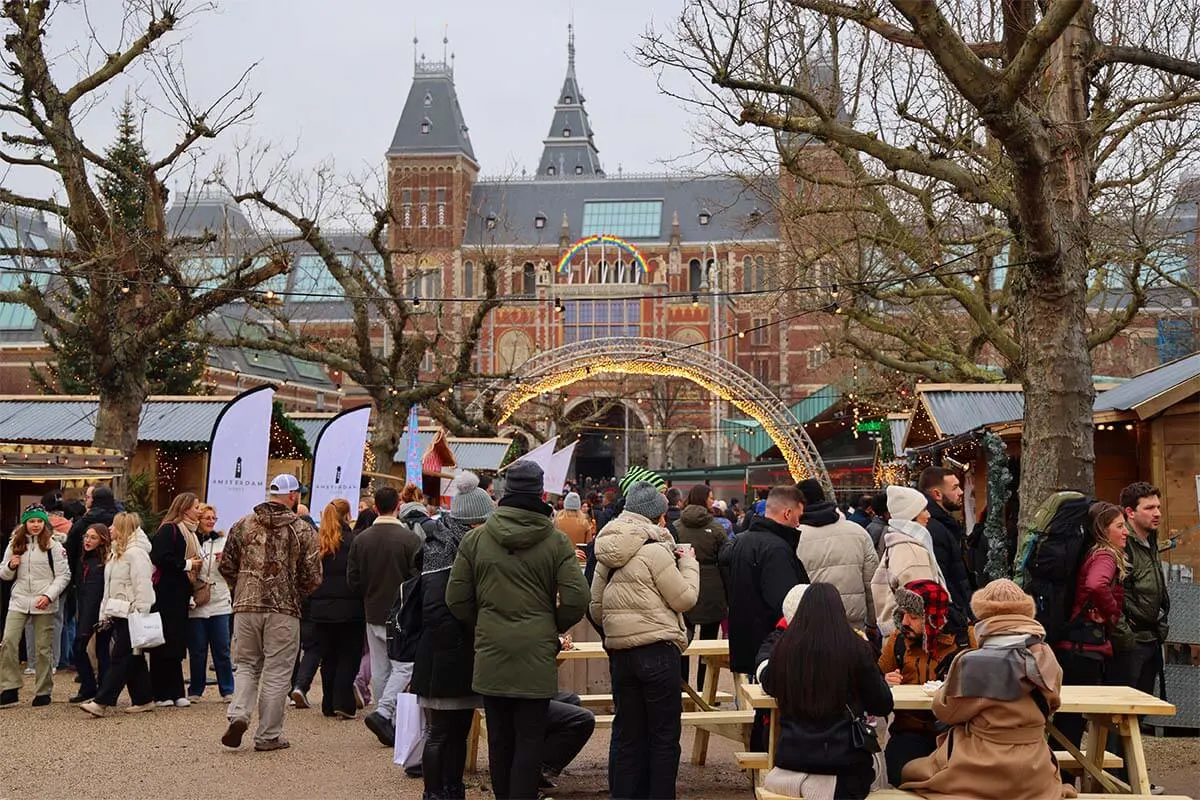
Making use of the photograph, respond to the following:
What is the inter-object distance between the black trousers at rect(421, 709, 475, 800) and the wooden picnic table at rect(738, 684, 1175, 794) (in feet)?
4.52

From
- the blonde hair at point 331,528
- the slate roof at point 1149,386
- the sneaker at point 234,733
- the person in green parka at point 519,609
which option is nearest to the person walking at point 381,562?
the blonde hair at point 331,528

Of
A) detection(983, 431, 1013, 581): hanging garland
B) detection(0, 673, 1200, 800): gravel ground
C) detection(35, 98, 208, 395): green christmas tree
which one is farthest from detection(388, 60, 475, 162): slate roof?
detection(0, 673, 1200, 800): gravel ground

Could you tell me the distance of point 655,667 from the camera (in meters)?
5.94

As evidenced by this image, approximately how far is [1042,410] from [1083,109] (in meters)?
2.37

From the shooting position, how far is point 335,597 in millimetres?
9391

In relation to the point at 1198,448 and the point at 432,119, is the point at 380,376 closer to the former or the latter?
the point at 1198,448

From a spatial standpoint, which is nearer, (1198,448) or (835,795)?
(835,795)

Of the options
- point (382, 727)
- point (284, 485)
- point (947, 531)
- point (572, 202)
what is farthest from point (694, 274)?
point (947, 531)

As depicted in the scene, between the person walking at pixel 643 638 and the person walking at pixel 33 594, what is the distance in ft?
18.4

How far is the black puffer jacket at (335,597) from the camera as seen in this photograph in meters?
9.32

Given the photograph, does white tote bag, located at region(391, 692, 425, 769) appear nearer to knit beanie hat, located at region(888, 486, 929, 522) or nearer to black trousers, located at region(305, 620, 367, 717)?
black trousers, located at region(305, 620, 367, 717)

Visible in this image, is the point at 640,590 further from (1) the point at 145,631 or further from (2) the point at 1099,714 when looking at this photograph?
(1) the point at 145,631

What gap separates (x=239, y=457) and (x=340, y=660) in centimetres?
373

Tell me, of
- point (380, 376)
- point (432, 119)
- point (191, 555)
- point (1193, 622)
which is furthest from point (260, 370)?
point (1193, 622)
